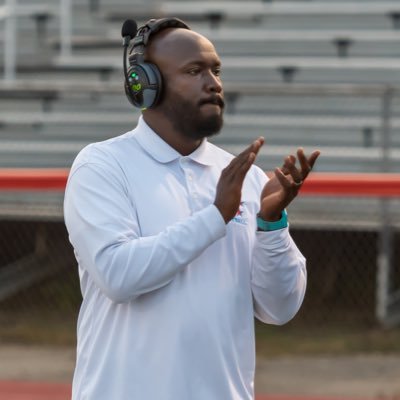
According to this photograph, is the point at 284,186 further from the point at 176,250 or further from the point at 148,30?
the point at 148,30

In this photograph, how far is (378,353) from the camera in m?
7.17

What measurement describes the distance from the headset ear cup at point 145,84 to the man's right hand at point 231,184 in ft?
1.09

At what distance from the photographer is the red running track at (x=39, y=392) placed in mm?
6668

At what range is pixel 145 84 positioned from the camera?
2.95 meters

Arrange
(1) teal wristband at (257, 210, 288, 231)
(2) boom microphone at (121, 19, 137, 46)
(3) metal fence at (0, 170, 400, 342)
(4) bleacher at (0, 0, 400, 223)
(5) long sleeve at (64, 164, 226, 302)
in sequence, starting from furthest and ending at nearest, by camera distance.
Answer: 1. (4) bleacher at (0, 0, 400, 223)
2. (3) metal fence at (0, 170, 400, 342)
3. (2) boom microphone at (121, 19, 137, 46)
4. (1) teal wristband at (257, 210, 288, 231)
5. (5) long sleeve at (64, 164, 226, 302)

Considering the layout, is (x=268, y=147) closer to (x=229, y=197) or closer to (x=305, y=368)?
(x=305, y=368)

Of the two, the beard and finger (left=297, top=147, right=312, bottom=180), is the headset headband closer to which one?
the beard

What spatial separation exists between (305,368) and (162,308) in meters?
4.39

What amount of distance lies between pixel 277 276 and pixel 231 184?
313 millimetres

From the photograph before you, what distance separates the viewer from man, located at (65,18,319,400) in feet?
9.12

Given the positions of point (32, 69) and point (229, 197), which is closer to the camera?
point (229, 197)

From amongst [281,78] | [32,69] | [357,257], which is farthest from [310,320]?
[32,69]

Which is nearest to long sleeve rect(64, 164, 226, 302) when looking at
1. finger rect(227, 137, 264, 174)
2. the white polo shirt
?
the white polo shirt

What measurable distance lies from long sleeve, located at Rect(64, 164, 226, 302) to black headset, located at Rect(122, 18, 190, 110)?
25cm
